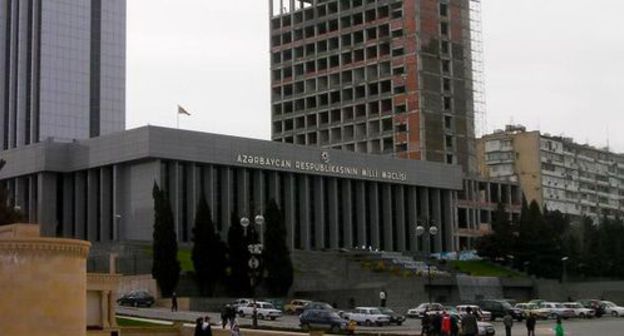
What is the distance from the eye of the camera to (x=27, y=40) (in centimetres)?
15975

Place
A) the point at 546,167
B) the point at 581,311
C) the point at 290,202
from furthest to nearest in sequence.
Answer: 1. the point at 546,167
2. the point at 290,202
3. the point at 581,311

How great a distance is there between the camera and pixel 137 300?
7262cm

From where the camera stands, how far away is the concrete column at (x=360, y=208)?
4606 inches

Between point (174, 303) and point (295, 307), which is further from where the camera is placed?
point (295, 307)

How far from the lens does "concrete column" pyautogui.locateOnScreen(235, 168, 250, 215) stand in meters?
108

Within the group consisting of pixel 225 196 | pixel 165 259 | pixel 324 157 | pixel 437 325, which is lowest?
pixel 437 325

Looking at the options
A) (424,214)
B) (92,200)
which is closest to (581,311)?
(424,214)

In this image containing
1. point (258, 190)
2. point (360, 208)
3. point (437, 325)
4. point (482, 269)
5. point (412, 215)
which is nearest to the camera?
point (437, 325)

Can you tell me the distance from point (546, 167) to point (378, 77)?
103 ft

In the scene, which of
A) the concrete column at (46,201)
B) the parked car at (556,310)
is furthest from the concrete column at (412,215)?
the parked car at (556,310)

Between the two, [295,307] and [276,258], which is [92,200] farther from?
[295,307]

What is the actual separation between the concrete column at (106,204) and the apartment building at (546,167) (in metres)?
64.5

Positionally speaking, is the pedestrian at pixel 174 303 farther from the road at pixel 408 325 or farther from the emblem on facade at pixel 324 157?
the emblem on facade at pixel 324 157

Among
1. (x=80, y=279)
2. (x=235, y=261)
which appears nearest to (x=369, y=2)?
(x=235, y=261)
